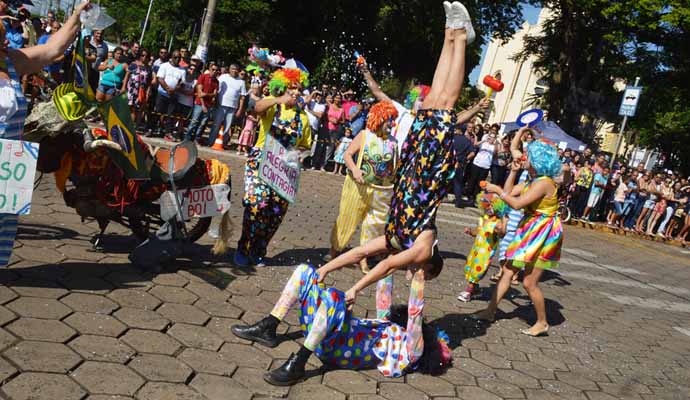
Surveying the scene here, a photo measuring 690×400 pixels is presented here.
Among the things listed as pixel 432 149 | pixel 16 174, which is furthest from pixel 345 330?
pixel 16 174

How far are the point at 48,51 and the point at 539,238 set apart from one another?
4.22 metres

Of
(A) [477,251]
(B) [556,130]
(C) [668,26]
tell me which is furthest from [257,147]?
(C) [668,26]

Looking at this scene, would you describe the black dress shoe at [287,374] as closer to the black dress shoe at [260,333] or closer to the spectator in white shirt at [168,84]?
the black dress shoe at [260,333]

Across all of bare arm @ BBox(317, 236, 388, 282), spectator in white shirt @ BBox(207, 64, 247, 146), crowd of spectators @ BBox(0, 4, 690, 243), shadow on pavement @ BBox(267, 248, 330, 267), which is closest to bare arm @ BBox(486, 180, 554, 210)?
bare arm @ BBox(317, 236, 388, 282)

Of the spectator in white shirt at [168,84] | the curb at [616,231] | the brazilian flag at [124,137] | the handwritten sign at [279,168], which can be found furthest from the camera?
the curb at [616,231]

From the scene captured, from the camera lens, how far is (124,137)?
14.7ft

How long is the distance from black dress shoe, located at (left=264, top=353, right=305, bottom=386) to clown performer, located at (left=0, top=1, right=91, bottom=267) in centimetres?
183

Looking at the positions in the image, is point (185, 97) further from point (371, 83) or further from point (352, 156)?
point (371, 83)

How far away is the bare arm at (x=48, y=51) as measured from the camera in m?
3.74

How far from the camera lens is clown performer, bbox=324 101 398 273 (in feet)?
19.0

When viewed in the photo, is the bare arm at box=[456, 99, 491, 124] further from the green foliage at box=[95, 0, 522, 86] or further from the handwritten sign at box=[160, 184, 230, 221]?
the green foliage at box=[95, 0, 522, 86]

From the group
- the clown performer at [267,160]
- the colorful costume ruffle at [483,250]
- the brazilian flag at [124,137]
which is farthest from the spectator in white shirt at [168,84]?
the colorful costume ruffle at [483,250]

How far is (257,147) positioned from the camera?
5574 mm

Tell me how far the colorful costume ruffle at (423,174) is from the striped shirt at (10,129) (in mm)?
2419
